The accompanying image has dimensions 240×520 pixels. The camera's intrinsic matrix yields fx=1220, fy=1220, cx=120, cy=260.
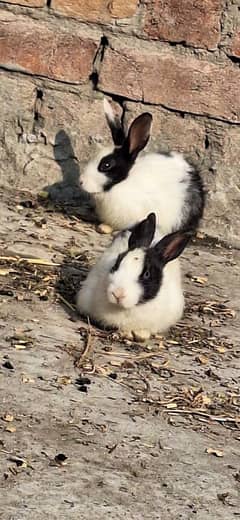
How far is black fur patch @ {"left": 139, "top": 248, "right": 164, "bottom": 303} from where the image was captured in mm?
4871

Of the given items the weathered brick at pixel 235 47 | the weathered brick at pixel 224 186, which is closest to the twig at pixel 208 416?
the weathered brick at pixel 224 186

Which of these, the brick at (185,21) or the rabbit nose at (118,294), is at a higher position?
the brick at (185,21)

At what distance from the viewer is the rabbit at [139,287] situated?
4.83 m

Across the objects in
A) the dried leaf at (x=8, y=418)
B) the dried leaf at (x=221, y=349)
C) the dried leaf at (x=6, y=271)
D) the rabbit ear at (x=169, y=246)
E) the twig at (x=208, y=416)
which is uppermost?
the rabbit ear at (x=169, y=246)

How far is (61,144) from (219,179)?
87cm

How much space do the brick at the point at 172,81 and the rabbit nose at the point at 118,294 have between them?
172cm

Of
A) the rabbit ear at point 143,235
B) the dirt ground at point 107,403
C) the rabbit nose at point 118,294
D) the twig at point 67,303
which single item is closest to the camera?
the dirt ground at point 107,403

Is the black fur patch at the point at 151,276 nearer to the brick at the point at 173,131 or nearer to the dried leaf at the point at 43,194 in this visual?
the brick at the point at 173,131

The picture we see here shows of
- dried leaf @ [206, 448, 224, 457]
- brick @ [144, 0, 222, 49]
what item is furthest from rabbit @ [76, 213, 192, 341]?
brick @ [144, 0, 222, 49]

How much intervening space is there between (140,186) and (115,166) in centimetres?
17

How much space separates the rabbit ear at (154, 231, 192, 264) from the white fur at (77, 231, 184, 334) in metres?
0.06

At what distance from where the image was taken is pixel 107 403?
14.0 feet

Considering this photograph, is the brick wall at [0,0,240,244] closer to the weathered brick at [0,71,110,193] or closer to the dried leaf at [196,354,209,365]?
the weathered brick at [0,71,110,193]

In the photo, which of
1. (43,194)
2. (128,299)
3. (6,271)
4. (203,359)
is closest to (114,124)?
(43,194)
